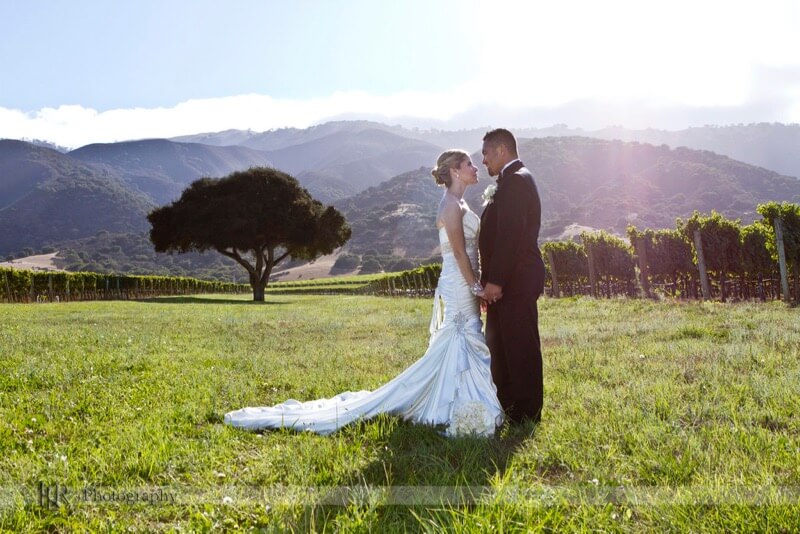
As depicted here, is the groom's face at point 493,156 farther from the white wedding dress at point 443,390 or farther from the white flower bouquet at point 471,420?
the white flower bouquet at point 471,420

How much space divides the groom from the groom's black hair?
256 millimetres

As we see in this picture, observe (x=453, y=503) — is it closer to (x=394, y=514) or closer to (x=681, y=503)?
(x=394, y=514)

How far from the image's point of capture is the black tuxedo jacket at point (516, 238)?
17.7ft

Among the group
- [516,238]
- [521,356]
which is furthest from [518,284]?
[521,356]

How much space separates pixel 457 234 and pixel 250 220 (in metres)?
46.8

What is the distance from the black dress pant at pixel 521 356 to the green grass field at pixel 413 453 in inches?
10.4

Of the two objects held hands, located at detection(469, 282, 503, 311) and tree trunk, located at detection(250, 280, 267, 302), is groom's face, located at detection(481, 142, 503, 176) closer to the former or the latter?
held hands, located at detection(469, 282, 503, 311)

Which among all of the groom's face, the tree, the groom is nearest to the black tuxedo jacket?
the groom

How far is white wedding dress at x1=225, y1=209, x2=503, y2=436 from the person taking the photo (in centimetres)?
523

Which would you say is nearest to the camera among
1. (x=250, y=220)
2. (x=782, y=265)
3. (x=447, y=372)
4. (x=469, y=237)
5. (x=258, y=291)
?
(x=447, y=372)

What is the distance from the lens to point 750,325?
36.1 ft

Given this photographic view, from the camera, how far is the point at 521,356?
546 cm

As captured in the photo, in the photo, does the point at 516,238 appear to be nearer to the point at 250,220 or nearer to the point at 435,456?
the point at 435,456

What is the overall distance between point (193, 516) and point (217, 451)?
124cm
